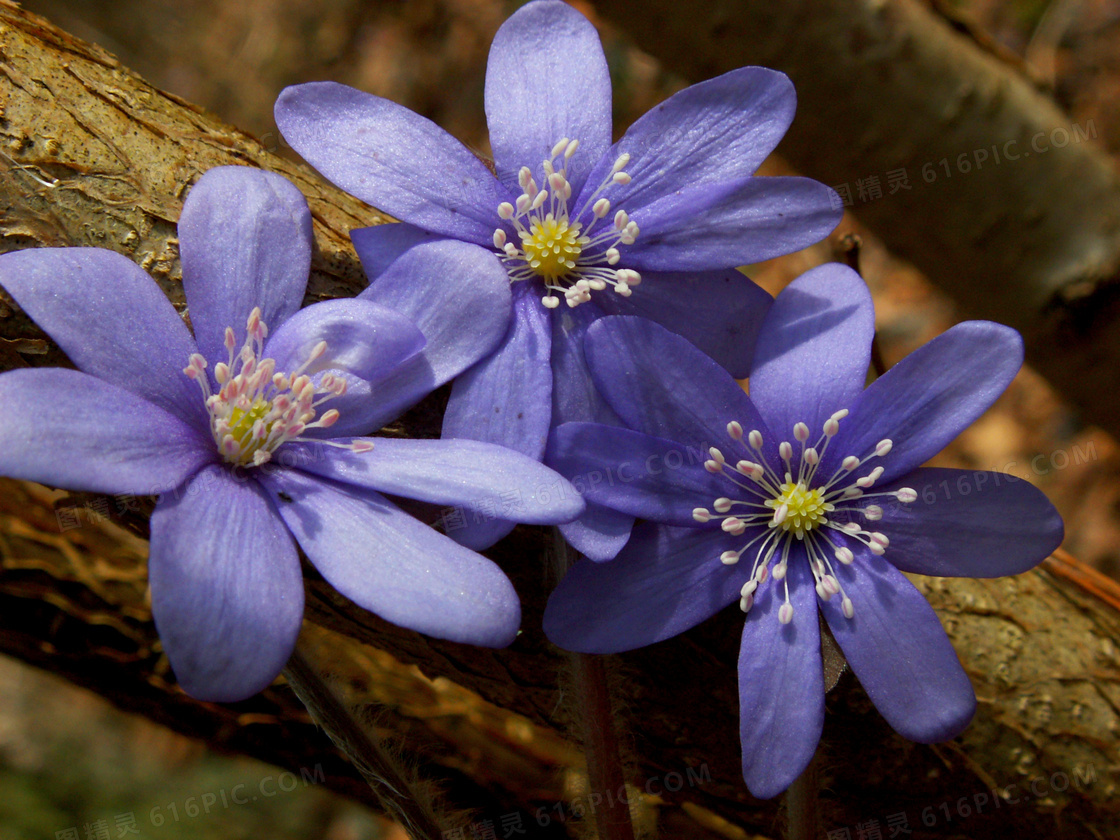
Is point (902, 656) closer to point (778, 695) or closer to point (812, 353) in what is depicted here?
point (778, 695)

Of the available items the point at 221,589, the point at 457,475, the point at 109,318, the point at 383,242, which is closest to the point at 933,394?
the point at 457,475

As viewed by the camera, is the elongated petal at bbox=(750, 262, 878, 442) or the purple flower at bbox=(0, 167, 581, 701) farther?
the elongated petal at bbox=(750, 262, 878, 442)

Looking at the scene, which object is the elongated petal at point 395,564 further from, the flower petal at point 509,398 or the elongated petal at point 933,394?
the elongated petal at point 933,394

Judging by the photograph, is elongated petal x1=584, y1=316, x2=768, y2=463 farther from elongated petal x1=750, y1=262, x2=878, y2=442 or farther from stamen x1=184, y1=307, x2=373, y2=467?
stamen x1=184, y1=307, x2=373, y2=467

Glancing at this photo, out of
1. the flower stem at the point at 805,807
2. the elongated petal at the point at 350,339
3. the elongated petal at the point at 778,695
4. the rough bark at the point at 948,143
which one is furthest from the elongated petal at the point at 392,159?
the rough bark at the point at 948,143

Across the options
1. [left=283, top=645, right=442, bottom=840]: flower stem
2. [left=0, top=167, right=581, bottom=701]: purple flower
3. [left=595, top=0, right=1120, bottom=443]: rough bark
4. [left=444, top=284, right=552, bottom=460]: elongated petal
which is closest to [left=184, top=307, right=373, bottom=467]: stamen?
[left=0, top=167, right=581, bottom=701]: purple flower

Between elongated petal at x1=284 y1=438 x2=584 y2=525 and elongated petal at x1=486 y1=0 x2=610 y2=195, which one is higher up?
elongated petal at x1=486 y1=0 x2=610 y2=195

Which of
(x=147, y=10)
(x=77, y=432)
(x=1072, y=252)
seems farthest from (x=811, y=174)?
(x=147, y=10)

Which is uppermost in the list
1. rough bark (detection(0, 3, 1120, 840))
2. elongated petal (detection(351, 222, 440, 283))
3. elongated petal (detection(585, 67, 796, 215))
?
elongated petal (detection(585, 67, 796, 215))
